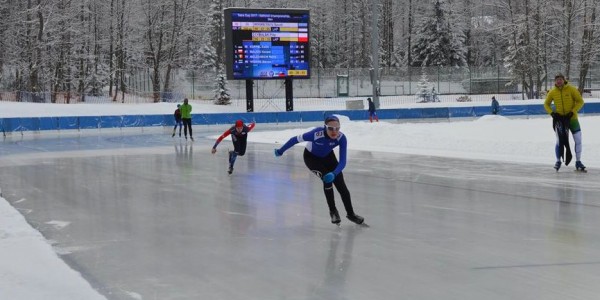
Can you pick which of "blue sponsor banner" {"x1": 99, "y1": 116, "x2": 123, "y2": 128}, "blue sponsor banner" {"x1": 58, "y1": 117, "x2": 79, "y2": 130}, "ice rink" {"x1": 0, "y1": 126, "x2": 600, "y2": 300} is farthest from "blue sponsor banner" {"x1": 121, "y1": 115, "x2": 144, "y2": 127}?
"ice rink" {"x1": 0, "y1": 126, "x2": 600, "y2": 300}

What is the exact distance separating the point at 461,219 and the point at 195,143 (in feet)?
63.2

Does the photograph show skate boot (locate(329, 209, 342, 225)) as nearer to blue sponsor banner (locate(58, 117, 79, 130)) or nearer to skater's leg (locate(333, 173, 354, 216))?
skater's leg (locate(333, 173, 354, 216))

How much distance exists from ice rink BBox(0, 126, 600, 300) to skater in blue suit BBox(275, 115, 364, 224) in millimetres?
318

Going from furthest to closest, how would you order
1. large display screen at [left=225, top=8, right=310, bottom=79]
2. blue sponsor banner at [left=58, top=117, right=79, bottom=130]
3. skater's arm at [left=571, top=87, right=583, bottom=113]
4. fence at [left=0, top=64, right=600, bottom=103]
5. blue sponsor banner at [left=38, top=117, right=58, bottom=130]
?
fence at [left=0, top=64, right=600, bottom=103] → large display screen at [left=225, top=8, right=310, bottom=79] → blue sponsor banner at [left=58, top=117, right=79, bottom=130] → blue sponsor banner at [left=38, top=117, right=58, bottom=130] → skater's arm at [left=571, top=87, right=583, bottom=113]

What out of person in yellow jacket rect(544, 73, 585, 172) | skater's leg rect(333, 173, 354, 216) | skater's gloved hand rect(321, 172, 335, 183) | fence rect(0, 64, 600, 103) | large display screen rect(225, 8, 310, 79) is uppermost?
large display screen rect(225, 8, 310, 79)

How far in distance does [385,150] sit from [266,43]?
72.5 feet

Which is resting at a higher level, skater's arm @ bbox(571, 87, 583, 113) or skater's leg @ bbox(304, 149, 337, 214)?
skater's arm @ bbox(571, 87, 583, 113)

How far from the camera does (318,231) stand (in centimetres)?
899

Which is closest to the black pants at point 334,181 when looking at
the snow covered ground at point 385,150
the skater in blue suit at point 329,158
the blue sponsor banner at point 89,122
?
the skater in blue suit at point 329,158

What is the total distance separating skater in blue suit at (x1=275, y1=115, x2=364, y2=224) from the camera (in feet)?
30.0

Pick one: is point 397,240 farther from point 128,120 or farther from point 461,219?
point 128,120

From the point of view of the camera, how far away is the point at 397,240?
830 centimetres

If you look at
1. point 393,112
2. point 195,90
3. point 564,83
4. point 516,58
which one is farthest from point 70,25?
point 564,83

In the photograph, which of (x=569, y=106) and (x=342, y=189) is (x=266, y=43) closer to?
(x=569, y=106)
